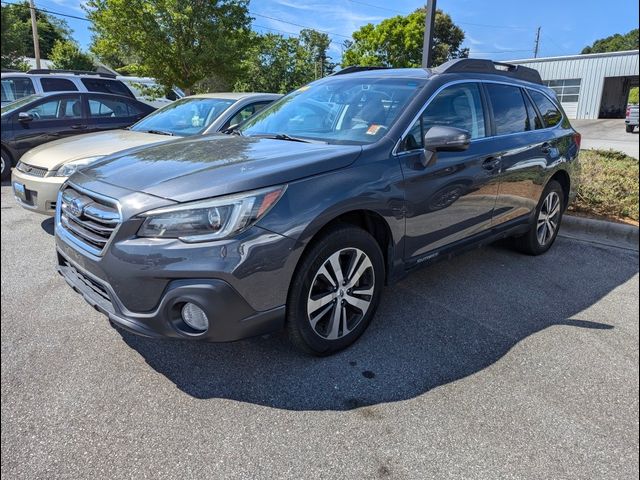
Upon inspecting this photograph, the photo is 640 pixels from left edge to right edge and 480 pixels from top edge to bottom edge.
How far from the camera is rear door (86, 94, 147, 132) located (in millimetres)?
7746

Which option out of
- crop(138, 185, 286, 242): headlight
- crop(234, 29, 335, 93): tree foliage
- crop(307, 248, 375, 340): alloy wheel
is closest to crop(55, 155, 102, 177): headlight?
crop(234, 29, 335, 93): tree foliage

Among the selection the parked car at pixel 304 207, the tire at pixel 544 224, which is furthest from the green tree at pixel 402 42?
the parked car at pixel 304 207

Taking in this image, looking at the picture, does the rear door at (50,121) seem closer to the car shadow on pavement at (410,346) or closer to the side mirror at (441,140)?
the car shadow on pavement at (410,346)

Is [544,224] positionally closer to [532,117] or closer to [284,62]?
[532,117]

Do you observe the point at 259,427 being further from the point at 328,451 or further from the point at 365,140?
the point at 365,140

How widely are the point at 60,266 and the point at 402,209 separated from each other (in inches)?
81.7

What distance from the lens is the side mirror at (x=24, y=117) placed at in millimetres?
7223

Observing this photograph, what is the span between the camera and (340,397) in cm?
241

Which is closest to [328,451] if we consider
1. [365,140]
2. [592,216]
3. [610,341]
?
[365,140]

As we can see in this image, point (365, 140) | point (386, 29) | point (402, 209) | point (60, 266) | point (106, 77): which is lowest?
point (60, 266)

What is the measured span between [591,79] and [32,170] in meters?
8.90

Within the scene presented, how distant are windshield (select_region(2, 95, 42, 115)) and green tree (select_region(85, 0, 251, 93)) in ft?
5.07

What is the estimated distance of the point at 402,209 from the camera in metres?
2.91

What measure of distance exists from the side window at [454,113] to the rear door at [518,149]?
0.64 ft
